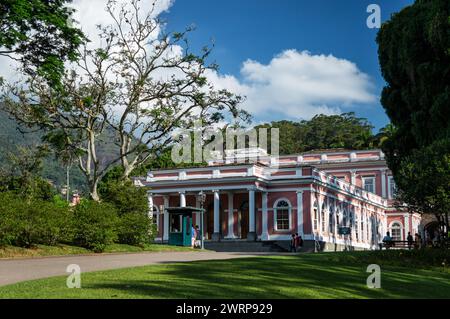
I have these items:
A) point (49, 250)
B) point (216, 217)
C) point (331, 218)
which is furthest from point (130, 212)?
point (331, 218)

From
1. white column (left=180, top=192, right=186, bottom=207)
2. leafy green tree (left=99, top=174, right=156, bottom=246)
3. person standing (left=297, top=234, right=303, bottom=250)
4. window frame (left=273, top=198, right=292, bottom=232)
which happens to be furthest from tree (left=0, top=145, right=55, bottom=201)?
person standing (left=297, top=234, right=303, bottom=250)

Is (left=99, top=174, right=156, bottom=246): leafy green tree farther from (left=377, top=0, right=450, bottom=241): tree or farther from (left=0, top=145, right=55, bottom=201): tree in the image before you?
(left=0, top=145, right=55, bottom=201): tree

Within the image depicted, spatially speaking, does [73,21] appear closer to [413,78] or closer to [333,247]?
[413,78]

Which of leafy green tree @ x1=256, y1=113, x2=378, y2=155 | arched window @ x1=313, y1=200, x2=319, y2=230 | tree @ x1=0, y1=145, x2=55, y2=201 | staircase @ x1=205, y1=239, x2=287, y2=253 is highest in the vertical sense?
leafy green tree @ x1=256, y1=113, x2=378, y2=155

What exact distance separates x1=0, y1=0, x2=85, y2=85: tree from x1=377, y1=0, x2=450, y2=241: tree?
13720 mm

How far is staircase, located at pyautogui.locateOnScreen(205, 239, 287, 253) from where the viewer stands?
34594 millimetres

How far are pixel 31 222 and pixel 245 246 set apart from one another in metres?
17.6

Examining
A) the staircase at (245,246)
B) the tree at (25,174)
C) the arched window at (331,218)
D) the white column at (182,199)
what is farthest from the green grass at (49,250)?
the arched window at (331,218)

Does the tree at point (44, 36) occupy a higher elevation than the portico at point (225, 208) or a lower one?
higher

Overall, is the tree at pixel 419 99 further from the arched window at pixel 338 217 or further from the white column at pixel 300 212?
the arched window at pixel 338 217

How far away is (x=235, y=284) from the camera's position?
1020 cm

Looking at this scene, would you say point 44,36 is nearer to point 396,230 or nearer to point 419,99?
point 419,99

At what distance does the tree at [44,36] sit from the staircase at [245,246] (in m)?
16.9

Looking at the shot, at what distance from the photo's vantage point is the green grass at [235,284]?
29.1ft
